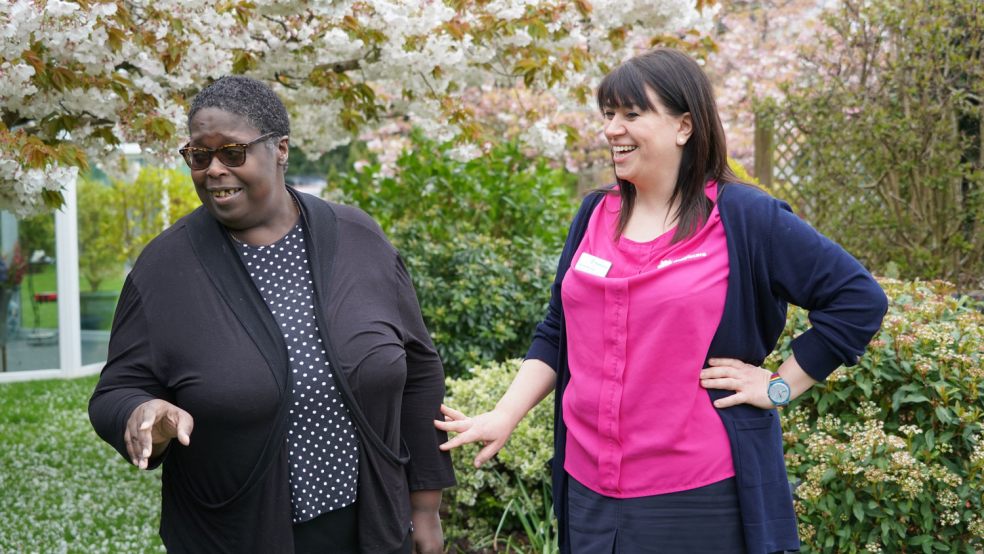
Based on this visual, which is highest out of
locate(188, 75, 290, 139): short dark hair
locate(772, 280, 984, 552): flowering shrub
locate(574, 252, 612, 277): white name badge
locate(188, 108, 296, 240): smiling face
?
locate(188, 75, 290, 139): short dark hair

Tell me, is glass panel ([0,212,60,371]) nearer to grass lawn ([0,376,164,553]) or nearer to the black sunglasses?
grass lawn ([0,376,164,553])

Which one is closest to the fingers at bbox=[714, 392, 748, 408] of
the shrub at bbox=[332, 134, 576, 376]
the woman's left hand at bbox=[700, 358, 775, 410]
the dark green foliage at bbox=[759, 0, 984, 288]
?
the woman's left hand at bbox=[700, 358, 775, 410]

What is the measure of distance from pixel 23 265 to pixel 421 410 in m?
8.76

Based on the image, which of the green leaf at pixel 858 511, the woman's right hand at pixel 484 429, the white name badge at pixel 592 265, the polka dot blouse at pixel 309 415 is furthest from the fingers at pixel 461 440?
the green leaf at pixel 858 511

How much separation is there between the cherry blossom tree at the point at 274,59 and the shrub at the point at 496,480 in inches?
72.1

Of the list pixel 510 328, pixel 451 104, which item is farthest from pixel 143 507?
pixel 451 104

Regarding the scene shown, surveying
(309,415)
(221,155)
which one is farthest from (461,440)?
(221,155)

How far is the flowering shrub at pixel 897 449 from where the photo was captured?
10.5ft

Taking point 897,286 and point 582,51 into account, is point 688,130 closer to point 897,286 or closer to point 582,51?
point 897,286

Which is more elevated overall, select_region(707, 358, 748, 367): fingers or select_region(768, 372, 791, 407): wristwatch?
select_region(707, 358, 748, 367): fingers

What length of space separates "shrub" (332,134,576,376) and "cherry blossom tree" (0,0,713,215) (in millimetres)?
527

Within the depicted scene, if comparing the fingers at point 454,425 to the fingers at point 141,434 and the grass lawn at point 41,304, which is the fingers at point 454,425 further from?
the grass lawn at point 41,304

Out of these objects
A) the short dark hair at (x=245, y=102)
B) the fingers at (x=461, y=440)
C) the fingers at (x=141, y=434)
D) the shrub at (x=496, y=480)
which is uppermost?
the short dark hair at (x=245, y=102)

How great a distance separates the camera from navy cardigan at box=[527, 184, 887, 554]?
7.06 ft
